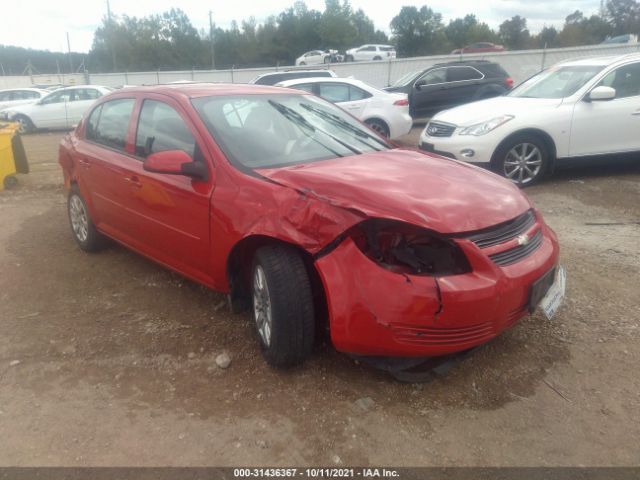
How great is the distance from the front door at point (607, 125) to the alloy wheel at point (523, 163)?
499 millimetres

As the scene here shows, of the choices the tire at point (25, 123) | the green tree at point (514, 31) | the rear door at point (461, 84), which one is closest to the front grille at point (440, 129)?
the rear door at point (461, 84)

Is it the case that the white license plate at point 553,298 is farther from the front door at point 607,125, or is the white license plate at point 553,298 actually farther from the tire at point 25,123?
the tire at point 25,123

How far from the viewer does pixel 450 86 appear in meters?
13.1

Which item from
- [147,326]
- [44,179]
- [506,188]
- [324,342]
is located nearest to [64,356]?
[147,326]

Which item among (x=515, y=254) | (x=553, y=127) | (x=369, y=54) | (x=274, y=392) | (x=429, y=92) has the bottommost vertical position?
(x=274, y=392)

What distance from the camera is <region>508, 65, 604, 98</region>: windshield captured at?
23.0 feet

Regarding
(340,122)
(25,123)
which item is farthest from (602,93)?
(25,123)

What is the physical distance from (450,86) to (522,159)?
7.03m

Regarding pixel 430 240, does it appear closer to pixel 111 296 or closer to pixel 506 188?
pixel 506 188

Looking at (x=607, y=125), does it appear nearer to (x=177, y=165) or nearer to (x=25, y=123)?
(x=177, y=165)

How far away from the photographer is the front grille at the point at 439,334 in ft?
8.01

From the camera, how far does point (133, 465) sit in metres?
2.33

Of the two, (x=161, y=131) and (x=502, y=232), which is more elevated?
(x=161, y=131)

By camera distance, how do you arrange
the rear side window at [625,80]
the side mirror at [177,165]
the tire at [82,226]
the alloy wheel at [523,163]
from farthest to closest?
the rear side window at [625,80]
the alloy wheel at [523,163]
the tire at [82,226]
the side mirror at [177,165]
